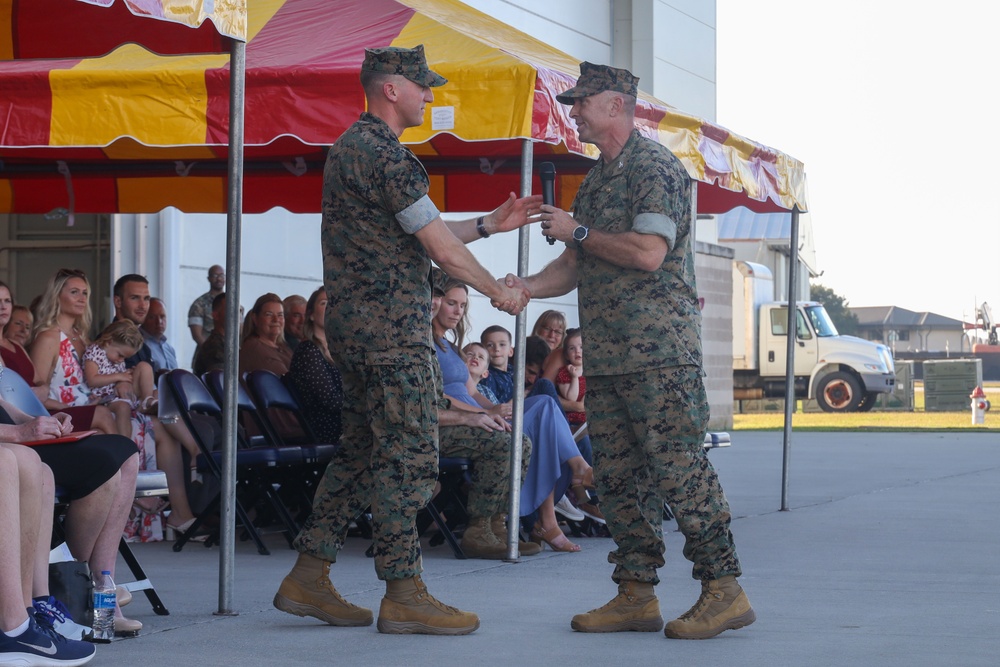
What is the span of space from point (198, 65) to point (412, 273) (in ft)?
→ 8.16

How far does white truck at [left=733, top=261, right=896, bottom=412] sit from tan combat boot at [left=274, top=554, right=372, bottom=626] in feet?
89.0

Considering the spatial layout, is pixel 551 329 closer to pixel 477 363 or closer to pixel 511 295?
pixel 477 363

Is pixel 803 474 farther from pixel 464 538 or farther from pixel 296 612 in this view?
pixel 296 612

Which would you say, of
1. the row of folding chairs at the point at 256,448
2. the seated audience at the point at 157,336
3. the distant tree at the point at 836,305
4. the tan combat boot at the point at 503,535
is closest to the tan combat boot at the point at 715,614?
the tan combat boot at the point at 503,535

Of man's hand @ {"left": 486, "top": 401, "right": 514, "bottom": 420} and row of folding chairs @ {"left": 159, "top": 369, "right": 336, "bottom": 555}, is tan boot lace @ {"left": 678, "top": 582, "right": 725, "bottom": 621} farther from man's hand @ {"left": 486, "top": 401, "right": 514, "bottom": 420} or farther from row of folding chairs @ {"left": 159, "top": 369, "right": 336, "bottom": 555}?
row of folding chairs @ {"left": 159, "top": 369, "right": 336, "bottom": 555}

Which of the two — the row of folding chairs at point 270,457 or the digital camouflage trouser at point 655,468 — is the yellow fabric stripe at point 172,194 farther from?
the digital camouflage trouser at point 655,468

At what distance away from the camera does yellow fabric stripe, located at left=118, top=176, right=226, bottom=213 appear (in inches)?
402

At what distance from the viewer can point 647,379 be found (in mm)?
5035

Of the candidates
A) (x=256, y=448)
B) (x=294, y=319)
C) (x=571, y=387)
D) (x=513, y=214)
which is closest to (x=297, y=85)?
(x=256, y=448)

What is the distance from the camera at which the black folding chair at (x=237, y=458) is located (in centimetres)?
727

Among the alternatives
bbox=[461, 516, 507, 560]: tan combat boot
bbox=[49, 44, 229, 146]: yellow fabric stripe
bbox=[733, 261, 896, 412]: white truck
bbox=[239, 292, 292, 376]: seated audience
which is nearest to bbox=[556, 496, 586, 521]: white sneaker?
bbox=[461, 516, 507, 560]: tan combat boot

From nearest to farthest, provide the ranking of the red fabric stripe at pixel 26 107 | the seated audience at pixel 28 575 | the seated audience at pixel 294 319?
the seated audience at pixel 28 575 → the red fabric stripe at pixel 26 107 → the seated audience at pixel 294 319

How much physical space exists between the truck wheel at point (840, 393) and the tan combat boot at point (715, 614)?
91.3 feet

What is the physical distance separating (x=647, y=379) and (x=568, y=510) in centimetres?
333
